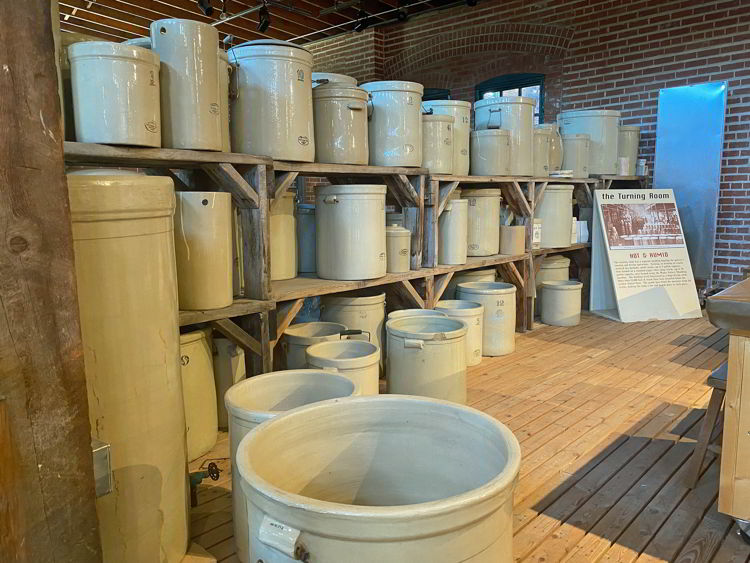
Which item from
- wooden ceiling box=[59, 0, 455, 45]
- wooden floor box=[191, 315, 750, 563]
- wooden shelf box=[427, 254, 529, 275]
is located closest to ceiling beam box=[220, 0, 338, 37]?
wooden ceiling box=[59, 0, 455, 45]

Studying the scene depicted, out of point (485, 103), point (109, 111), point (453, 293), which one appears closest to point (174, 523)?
point (109, 111)

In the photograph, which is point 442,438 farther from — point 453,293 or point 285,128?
point 453,293

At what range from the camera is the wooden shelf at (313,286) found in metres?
2.94

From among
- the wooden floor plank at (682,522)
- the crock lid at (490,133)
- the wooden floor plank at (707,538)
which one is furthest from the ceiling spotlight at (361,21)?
the wooden floor plank at (707,538)

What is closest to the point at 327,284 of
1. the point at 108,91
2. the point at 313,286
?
the point at 313,286

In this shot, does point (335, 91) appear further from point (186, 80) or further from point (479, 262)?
point (479, 262)

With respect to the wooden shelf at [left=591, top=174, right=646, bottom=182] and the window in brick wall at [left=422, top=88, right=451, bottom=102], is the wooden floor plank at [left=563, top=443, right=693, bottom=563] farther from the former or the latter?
the window in brick wall at [left=422, top=88, right=451, bottom=102]

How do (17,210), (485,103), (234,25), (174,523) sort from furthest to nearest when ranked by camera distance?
(234,25) → (485,103) → (174,523) → (17,210)

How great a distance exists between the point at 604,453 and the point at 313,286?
1.60 m

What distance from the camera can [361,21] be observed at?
7777 millimetres

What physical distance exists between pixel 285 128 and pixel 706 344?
3369 millimetres

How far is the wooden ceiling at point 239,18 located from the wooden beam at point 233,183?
4.77 metres

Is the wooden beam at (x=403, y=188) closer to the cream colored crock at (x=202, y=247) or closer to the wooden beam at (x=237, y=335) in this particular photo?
the cream colored crock at (x=202, y=247)

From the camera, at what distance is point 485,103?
Result: 4.60 meters
